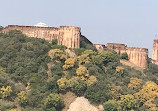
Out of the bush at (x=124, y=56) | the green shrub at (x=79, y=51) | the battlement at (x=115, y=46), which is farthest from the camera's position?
the battlement at (x=115, y=46)

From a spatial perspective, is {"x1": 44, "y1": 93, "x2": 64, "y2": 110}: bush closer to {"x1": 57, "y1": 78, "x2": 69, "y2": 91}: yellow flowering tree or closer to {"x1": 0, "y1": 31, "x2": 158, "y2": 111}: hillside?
{"x1": 0, "y1": 31, "x2": 158, "y2": 111}: hillside

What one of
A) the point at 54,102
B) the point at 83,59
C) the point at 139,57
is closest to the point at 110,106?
the point at 54,102

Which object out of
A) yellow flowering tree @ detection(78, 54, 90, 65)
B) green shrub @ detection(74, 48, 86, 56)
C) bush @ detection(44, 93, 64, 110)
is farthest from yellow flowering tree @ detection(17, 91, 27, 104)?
green shrub @ detection(74, 48, 86, 56)

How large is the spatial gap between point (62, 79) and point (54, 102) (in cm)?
601

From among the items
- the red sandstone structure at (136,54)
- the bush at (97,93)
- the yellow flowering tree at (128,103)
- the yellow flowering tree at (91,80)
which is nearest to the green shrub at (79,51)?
the yellow flowering tree at (91,80)

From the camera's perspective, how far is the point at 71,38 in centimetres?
8331

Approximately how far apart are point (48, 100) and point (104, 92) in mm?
8751

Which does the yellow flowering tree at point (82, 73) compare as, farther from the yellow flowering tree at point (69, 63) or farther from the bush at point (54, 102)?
the bush at point (54, 102)

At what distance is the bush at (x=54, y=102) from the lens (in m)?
65.2

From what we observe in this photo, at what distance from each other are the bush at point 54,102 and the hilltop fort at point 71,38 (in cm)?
1837

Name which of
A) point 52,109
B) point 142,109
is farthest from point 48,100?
point 142,109

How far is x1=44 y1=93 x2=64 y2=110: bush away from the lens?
214 feet

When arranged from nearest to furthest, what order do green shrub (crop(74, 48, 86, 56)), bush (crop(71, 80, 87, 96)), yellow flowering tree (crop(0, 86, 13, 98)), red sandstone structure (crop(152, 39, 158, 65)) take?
yellow flowering tree (crop(0, 86, 13, 98)) → bush (crop(71, 80, 87, 96)) → green shrub (crop(74, 48, 86, 56)) → red sandstone structure (crop(152, 39, 158, 65))

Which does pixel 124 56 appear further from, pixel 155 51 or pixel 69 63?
pixel 69 63
